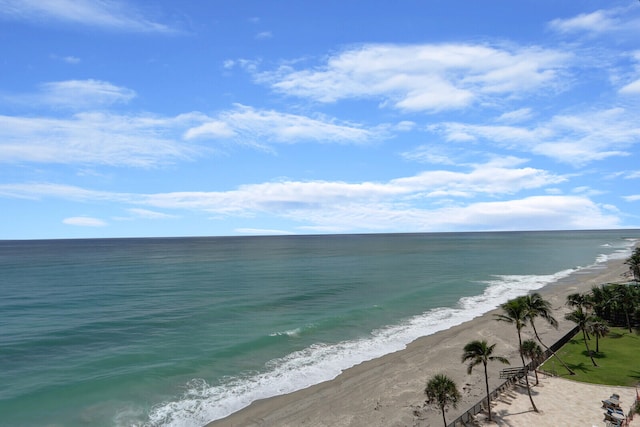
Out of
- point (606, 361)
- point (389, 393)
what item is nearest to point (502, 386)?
point (389, 393)

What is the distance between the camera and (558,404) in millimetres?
30656

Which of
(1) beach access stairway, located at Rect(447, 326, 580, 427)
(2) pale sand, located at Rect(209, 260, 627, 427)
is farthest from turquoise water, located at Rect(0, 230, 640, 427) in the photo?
(1) beach access stairway, located at Rect(447, 326, 580, 427)

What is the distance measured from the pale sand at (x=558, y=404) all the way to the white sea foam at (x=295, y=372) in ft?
47.5

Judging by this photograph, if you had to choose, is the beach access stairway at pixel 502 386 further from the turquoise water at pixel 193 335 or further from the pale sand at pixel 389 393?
the turquoise water at pixel 193 335

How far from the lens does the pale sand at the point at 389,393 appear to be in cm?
3036

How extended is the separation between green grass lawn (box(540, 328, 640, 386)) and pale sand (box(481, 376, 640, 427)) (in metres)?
1.68

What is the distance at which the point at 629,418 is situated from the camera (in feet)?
88.4

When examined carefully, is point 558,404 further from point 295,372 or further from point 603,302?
point 603,302

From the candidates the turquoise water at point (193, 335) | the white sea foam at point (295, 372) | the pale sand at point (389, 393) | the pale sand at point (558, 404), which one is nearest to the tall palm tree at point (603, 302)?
the pale sand at point (389, 393)

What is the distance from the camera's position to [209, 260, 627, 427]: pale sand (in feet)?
99.6

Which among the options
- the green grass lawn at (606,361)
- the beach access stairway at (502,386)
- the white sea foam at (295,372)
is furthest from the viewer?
the green grass lawn at (606,361)

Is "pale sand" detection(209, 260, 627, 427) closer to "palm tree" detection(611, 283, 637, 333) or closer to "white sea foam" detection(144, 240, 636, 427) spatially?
"white sea foam" detection(144, 240, 636, 427)

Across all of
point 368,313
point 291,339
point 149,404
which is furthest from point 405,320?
point 149,404

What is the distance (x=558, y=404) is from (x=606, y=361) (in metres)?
12.3
